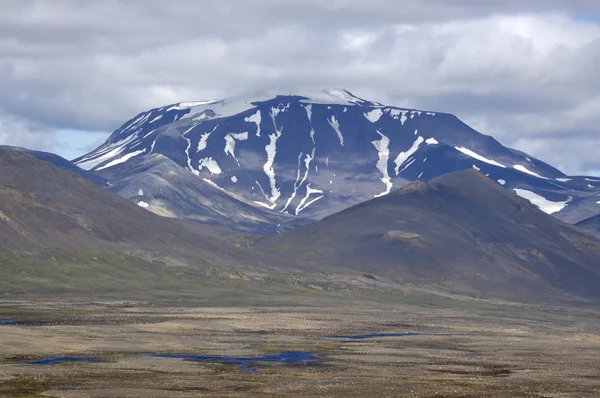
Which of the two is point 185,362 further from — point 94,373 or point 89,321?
point 89,321

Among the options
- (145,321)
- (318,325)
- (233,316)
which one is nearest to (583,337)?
(318,325)

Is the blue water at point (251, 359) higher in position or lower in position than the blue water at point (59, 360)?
higher

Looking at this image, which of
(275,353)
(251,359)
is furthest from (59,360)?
(275,353)

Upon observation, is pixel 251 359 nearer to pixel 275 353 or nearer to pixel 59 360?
pixel 275 353

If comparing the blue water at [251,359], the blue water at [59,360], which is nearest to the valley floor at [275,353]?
the blue water at [251,359]

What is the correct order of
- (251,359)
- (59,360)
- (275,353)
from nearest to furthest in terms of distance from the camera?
(59,360) < (251,359) < (275,353)

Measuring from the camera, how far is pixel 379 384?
100625mm

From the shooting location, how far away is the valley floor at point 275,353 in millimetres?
95750

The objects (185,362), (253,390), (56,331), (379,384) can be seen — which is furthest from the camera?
(56,331)

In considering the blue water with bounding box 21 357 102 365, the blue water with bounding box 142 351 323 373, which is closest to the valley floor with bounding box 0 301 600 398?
the blue water with bounding box 142 351 323 373

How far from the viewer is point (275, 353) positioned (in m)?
132

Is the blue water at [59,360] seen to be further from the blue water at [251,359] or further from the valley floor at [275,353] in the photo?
the blue water at [251,359]

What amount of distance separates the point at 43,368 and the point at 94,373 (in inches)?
214

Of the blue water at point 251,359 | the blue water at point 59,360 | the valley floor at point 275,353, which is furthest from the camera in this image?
the blue water at point 251,359
